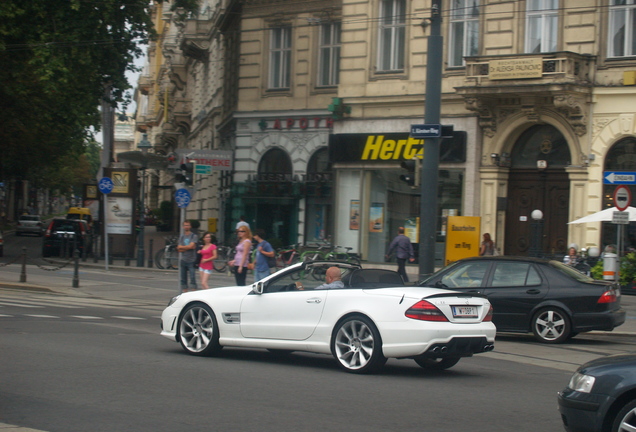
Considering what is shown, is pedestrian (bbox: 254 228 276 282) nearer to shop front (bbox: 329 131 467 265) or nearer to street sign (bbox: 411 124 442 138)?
street sign (bbox: 411 124 442 138)

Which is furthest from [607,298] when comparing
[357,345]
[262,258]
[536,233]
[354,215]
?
[354,215]

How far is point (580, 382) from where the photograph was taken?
607 cm

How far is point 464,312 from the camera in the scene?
9.59m

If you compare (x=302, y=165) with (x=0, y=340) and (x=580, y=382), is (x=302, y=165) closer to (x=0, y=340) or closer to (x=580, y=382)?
(x=0, y=340)

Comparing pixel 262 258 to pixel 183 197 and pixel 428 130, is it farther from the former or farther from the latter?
pixel 428 130

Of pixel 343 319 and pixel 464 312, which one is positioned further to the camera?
pixel 343 319

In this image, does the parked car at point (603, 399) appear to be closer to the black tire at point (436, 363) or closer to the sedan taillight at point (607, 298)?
the black tire at point (436, 363)

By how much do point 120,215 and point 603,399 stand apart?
28043mm

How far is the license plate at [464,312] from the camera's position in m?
→ 9.52

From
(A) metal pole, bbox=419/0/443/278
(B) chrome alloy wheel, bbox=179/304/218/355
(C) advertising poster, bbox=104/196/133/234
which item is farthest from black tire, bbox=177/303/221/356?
(C) advertising poster, bbox=104/196/133/234

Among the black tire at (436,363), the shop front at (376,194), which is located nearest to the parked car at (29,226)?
the shop front at (376,194)

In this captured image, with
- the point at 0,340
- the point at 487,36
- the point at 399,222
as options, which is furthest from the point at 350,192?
the point at 0,340

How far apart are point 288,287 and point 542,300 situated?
5496 millimetres

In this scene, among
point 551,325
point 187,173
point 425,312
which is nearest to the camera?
point 425,312
